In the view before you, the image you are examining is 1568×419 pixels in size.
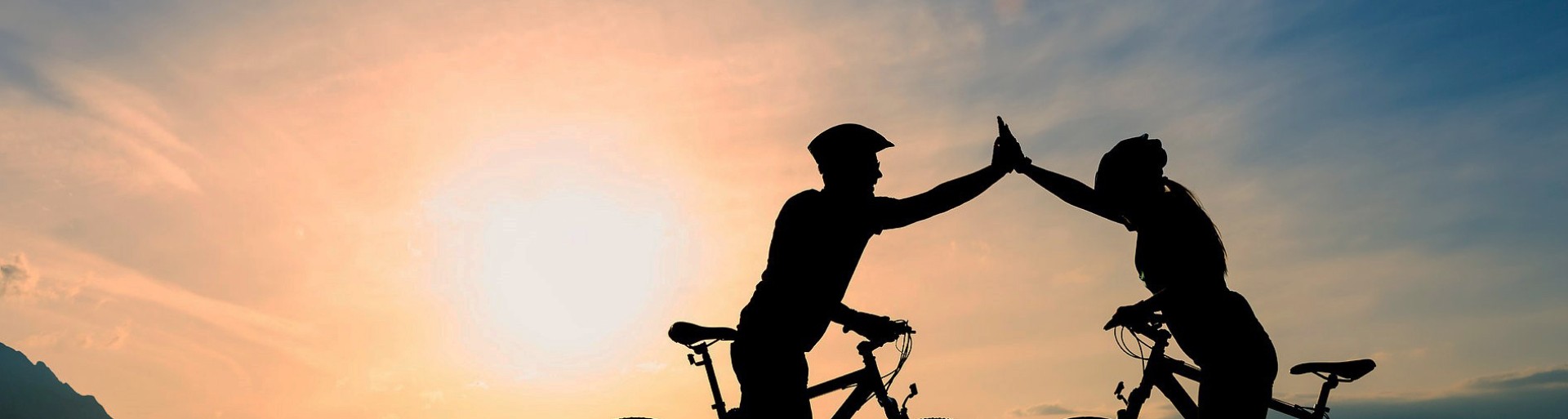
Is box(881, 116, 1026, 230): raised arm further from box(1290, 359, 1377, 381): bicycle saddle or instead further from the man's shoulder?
box(1290, 359, 1377, 381): bicycle saddle

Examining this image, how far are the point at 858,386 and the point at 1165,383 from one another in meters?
2.55

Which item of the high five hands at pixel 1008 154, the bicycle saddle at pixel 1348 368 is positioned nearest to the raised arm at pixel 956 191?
the high five hands at pixel 1008 154

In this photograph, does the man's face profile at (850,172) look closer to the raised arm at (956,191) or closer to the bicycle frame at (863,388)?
the raised arm at (956,191)

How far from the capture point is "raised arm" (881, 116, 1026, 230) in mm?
7566

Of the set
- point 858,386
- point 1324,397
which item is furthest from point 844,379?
point 1324,397

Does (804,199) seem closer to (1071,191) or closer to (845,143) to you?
(845,143)

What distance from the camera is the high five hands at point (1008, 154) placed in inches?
342

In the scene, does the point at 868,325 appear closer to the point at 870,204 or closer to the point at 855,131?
the point at 870,204

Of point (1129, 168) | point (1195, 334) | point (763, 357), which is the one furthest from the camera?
point (1129, 168)

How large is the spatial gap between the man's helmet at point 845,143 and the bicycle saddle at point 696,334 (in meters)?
1.55

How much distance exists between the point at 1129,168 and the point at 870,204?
243 cm

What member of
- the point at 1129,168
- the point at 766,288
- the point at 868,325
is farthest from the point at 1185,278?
the point at 766,288

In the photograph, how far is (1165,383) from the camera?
8086 millimetres

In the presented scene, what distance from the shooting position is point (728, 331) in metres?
7.74
